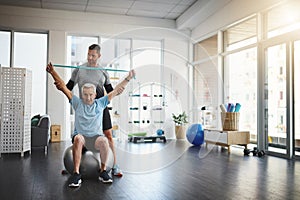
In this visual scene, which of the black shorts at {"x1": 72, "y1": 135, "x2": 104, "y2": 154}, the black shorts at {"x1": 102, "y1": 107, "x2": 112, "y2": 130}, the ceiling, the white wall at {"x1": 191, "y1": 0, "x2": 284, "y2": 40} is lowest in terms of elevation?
the black shorts at {"x1": 72, "y1": 135, "x2": 104, "y2": 154}

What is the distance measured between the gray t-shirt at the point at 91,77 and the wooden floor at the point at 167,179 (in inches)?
37.9

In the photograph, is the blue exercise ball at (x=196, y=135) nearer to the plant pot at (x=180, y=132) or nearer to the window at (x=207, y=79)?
the window at (x=207, y=79)

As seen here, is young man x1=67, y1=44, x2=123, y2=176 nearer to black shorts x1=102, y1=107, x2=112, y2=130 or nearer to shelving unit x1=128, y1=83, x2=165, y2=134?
black shorts x1=102, y1=107, x2=112, y2=130

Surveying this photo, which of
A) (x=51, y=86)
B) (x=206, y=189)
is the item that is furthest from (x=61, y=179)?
(x=51, y=86)

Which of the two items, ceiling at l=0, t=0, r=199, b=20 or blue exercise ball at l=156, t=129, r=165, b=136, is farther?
blue exercise ball at l=156, t=129, r=165, b=136

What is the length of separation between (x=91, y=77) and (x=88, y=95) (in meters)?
0.19

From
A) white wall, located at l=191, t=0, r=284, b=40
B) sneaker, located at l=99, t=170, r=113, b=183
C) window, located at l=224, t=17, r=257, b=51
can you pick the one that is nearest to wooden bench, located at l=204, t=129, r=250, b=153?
window, located at l=224, t=17, r=257, b=51

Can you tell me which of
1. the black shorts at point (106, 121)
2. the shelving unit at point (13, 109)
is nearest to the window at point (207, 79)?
the shelving unit at point (13, 109)

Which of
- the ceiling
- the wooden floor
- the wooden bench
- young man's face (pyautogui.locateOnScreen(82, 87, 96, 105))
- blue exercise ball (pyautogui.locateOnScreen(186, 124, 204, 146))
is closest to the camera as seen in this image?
the wooden floor

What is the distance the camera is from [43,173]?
3.69 metres

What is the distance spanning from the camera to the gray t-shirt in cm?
319

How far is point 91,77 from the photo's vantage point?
319cm

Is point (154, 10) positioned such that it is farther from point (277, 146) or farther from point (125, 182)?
point (125, 182)

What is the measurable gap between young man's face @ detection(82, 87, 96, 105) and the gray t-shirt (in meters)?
0.10
